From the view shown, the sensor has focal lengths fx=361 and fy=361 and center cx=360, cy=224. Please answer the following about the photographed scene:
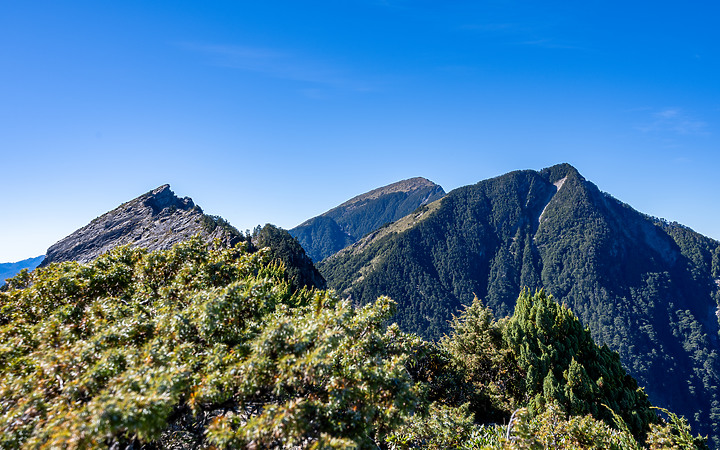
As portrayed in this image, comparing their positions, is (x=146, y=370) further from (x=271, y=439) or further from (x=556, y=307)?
(x=556, y=307)

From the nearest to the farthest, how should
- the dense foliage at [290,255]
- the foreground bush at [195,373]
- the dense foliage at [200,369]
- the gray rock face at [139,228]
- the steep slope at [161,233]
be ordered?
the foreground bush at [195,373] < the dense foliage at [200,369] < the dense foliage at [290,255] < the steep slope at [161,233] < the gray rock face at [139,228]

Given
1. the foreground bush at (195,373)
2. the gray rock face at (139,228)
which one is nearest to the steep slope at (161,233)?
the gray rock face at (139,228)

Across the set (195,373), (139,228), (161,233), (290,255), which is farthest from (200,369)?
(139,228)

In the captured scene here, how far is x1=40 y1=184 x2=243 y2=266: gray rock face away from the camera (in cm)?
9812

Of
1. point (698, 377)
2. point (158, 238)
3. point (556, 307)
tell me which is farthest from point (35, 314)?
point (698, 377)

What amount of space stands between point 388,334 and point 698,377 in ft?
769

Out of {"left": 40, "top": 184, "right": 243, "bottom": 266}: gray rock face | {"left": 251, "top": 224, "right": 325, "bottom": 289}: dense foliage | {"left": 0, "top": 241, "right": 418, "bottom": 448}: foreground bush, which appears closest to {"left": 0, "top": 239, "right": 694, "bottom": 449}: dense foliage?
{"left": 0, "top": 241, "right": 418, "bottom": 448}: foreground bush

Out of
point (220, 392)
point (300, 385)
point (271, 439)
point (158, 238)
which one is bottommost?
point (271, 439)

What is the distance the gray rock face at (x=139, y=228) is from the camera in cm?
9812

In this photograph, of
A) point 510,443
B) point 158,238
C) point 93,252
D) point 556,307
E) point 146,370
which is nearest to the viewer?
point 146,370

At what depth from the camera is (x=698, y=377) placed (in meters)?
170

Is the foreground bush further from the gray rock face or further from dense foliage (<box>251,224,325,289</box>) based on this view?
the gray rock face

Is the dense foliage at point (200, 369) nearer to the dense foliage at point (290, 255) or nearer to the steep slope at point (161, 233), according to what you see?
the steep slope at point (161, 233)

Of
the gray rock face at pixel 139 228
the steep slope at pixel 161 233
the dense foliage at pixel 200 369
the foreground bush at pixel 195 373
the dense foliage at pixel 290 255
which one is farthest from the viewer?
the gray rock face at pixel 139 228
